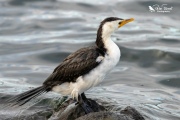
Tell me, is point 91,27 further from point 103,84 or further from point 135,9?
Answer: point 103,84

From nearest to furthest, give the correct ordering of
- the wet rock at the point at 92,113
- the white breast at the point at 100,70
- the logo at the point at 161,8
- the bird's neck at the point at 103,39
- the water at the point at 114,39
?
the wet rock at the point at 92,113 < the white breast at the point at 100,70 < the bird's neck at the point at 103,39 < the water at the point at 114,39 < the logo at the point at 161,8

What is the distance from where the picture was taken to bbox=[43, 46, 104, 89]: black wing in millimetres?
8672

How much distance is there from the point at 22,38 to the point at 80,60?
25.4 ft

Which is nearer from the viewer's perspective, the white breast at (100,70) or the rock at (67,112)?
the rock at (67,112)

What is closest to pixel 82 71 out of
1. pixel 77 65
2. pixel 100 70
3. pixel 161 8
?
pixel 77 65

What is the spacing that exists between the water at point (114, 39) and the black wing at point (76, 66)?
1.62 meters

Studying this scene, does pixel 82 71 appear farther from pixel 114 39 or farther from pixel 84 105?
pixel 114 39

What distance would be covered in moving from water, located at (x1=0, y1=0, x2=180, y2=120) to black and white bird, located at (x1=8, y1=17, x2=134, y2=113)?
150 centimetres

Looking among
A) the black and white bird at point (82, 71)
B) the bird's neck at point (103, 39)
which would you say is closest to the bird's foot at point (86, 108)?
the black and white bird at point (82, 71)

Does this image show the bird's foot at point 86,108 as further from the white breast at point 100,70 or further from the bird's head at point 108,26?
the bird's head at point 108,26

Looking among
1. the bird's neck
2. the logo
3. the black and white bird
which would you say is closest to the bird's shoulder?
the black and white bird

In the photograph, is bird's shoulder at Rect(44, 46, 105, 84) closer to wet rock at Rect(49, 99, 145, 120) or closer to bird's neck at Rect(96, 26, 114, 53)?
bird's neck at Rect(96, 26, 114, 53)

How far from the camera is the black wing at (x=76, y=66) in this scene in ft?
28.5

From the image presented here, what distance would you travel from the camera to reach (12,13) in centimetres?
1883
